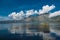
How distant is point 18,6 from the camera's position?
1944 millimetres

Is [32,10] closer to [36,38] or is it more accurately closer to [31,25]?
[31,25]

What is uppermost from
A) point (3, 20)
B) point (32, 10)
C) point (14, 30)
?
point (32, 10)

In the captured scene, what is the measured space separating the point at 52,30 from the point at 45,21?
15cm


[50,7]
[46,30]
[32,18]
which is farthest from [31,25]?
[50,7]

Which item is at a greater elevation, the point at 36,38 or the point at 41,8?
the point at 41,8

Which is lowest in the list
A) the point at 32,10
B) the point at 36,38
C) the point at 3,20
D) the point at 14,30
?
the point at 36,38

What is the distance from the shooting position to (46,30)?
189 cm

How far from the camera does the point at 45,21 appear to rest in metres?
1.90

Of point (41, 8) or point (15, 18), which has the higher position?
point (41, 8)

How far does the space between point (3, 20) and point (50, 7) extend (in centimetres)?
67

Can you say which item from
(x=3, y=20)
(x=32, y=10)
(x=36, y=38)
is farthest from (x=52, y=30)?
(x=3, y=20)

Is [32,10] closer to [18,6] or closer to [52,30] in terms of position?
[18,6]

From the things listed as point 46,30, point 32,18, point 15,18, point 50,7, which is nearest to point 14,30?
point 15,18

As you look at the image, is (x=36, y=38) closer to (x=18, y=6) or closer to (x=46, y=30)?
(x=46, y=30)
